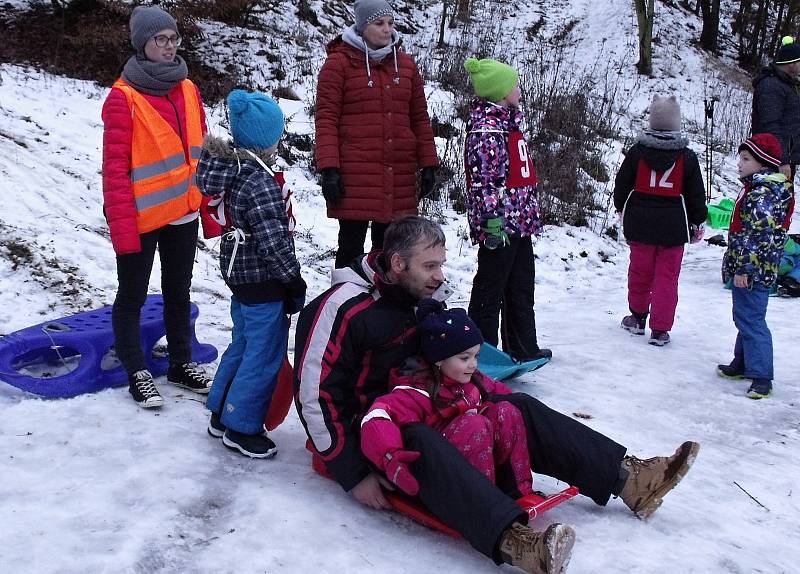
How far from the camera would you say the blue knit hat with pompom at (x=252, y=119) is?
3.08m

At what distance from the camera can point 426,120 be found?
4.53 metres

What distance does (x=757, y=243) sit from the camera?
4531mm

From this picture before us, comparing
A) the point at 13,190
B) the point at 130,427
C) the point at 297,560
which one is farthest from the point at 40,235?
the point at 297,560

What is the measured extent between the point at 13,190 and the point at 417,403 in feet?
14.7

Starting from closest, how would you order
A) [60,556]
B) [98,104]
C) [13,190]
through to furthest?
[60,556] < [13,190] < [98,104]

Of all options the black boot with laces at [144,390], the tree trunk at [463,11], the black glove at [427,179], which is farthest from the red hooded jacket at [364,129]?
the tree trunk at [463,11]

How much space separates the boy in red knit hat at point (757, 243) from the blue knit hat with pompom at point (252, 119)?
3.02 metres

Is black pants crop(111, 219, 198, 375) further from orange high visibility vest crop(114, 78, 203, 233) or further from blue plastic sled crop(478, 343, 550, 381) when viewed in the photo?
blue plastic sled crop(478, 343, 550, 381)

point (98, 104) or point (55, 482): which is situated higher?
point (98, 104)

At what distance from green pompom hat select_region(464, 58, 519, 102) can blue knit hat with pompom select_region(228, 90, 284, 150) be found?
1492 mm

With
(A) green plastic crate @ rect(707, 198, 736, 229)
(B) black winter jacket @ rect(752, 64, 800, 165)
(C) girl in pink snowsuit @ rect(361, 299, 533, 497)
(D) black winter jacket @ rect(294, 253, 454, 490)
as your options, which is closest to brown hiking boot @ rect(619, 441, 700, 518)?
(C) girl in pink snowsuit @ rect(361, 299, 533, 497)

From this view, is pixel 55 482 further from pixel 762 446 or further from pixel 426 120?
pixel 762 446

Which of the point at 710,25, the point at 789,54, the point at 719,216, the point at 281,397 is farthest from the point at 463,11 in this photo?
the point at 281,397

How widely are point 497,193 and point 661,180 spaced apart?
1814 millimetres
